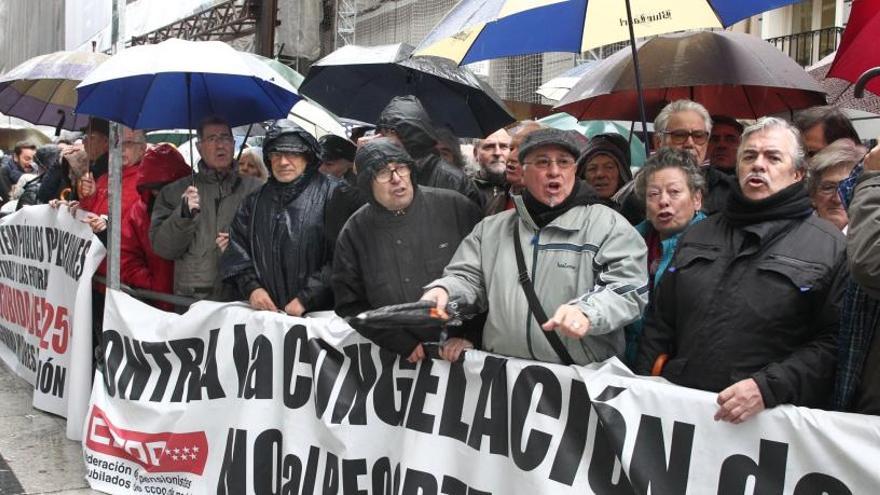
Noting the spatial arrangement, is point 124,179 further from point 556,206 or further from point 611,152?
point 556,206

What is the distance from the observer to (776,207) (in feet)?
11.5

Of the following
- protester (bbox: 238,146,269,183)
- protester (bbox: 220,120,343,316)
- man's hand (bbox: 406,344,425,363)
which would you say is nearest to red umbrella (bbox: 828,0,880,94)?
man's hand (bbox: 406,344,425,363)

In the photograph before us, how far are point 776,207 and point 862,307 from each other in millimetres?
477

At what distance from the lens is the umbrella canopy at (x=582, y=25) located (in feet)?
16.8

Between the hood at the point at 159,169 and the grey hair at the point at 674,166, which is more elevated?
the grey hair at the point at 674,166

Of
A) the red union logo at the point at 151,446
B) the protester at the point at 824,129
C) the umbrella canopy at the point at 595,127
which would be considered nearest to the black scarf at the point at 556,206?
the protester at the point at 824,129

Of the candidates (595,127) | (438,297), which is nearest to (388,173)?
(438,297)

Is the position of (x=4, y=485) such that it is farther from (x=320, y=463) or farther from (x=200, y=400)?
(x=320, y=463)

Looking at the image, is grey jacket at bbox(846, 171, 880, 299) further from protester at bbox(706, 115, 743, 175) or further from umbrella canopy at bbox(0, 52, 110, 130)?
umbrella canopy at bbox(0, 52, 110, 130)

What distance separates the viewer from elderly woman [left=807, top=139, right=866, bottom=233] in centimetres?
424

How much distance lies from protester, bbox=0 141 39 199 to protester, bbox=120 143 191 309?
9031 millimetres

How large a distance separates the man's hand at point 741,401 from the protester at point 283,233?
248cm

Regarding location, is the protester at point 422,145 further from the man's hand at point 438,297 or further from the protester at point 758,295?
the protester at point 758,295

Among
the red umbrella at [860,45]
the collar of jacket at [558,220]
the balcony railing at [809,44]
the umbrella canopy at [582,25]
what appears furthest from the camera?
the balcony railing at [809,44]
